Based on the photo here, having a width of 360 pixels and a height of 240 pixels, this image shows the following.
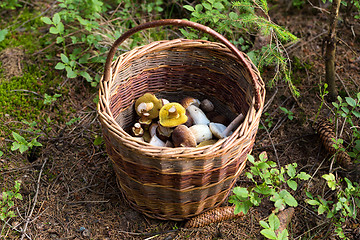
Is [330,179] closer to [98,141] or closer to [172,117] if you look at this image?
[172,117]

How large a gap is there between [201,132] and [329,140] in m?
0.91

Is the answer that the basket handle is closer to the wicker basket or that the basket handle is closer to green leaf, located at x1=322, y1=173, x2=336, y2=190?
the wicker basket

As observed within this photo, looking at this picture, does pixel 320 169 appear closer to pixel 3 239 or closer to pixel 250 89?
pixel 250 89

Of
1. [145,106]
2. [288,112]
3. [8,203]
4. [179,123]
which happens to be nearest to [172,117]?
[179,123]

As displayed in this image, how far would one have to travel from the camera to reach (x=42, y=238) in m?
1.96

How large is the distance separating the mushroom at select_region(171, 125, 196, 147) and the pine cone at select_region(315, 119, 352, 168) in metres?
0.98

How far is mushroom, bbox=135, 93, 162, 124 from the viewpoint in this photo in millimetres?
2254

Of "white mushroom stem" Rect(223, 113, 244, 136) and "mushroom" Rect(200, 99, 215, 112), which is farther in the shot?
"mushroom" Rect(200, 99, 215, 112)

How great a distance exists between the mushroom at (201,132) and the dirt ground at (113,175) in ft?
1.37

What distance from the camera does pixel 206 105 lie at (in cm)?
247

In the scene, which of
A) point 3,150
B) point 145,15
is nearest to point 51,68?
point 3,150

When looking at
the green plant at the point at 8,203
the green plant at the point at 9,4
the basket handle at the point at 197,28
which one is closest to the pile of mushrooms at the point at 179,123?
the basket handle at the point at 197,28

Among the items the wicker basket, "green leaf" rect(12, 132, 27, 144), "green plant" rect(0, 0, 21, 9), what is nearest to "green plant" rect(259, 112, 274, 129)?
the wicker basket

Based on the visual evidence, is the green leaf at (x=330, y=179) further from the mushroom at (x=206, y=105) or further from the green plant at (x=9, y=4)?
the green plant at (x=9, y=4)
